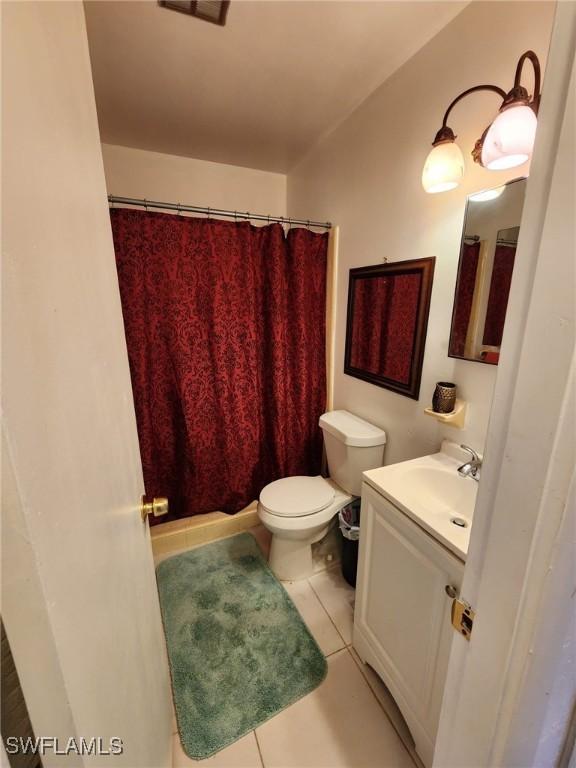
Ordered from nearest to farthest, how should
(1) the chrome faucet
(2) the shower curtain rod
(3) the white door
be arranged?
(3) the white door < (1) the chrome faucet < (2) the shower curtain rod

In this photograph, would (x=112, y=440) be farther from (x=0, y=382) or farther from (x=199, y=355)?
(x=199, y=355)

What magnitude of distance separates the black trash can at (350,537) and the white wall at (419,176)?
12.7 inches

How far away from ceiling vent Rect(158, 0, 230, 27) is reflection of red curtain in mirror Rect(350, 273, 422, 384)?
1.16 meters

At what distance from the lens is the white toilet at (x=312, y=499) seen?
1585 millimetres

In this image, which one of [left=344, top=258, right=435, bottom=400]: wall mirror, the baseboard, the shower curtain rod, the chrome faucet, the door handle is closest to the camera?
the door handle

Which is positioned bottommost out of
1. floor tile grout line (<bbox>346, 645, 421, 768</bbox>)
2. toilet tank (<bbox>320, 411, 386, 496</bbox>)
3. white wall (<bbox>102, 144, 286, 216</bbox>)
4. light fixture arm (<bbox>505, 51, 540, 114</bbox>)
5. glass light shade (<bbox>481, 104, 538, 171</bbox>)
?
floor tile grout line (<bbox>346, 645, 421, 768</bbox>)

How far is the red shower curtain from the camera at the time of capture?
5.65ft

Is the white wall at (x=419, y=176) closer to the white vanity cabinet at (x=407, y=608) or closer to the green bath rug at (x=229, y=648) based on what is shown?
the white vanity cabinet at (x=407, y=608)

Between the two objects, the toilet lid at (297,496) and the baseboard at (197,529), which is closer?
the toilet lid at (297,496)

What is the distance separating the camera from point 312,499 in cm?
165

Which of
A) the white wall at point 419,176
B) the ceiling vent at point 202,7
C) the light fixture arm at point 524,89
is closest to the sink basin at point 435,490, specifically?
the white wall at point 419,176
